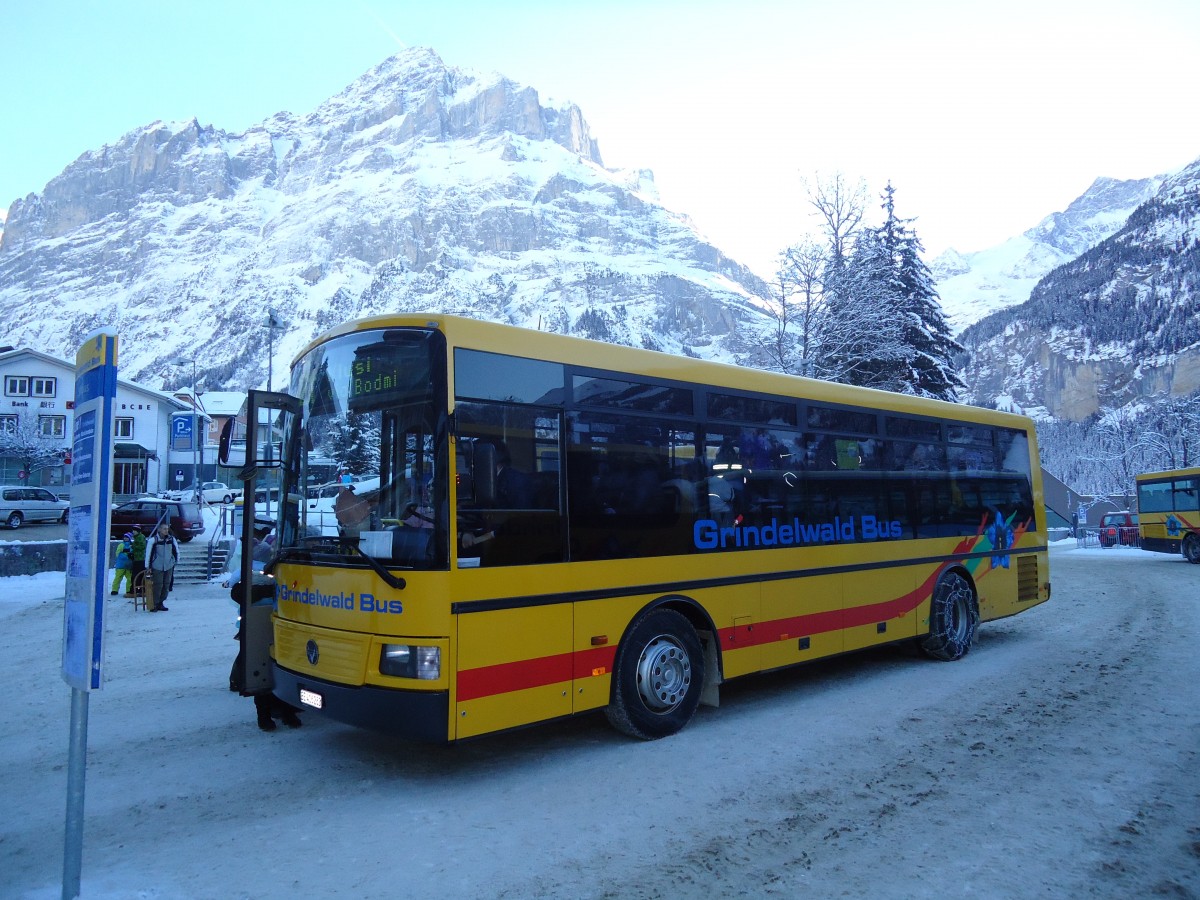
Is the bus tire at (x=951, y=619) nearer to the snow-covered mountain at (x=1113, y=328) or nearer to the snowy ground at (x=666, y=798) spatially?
the snowy ground at (x=666, y=798)

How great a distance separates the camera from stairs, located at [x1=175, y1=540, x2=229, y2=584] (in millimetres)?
20312

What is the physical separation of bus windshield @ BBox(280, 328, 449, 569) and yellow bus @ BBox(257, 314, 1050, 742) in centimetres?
1

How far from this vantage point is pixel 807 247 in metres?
24.1

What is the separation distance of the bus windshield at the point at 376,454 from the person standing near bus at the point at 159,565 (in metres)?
10.9

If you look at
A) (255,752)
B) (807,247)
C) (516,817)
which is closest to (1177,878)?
(516,817)

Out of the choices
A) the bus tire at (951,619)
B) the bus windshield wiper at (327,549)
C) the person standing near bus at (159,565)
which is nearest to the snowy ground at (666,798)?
the bus tire at (951,619)

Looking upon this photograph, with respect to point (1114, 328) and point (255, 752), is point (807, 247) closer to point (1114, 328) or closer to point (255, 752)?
point (255, 752)

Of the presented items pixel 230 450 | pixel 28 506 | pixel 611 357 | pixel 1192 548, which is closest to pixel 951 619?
pixel 611 357

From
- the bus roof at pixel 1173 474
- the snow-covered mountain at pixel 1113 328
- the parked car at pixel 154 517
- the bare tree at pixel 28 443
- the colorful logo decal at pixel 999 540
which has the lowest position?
the colorful logo decal at pixel 999 540

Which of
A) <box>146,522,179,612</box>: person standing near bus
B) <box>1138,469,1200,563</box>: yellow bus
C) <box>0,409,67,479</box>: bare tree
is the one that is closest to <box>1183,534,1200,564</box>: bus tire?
<box>1138,469,1200,563</box>: yellow bus

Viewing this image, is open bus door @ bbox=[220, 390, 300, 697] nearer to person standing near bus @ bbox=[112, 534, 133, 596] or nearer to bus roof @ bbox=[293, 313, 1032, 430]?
bus roof @ bbox=[293, 313, 1032, 430]

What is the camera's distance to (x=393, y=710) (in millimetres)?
4910

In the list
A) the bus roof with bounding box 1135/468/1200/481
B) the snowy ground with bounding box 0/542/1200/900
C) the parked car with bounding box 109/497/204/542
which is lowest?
the snowy ground with bounding box 0/542/1200/900

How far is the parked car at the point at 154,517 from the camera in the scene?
2639 cm
